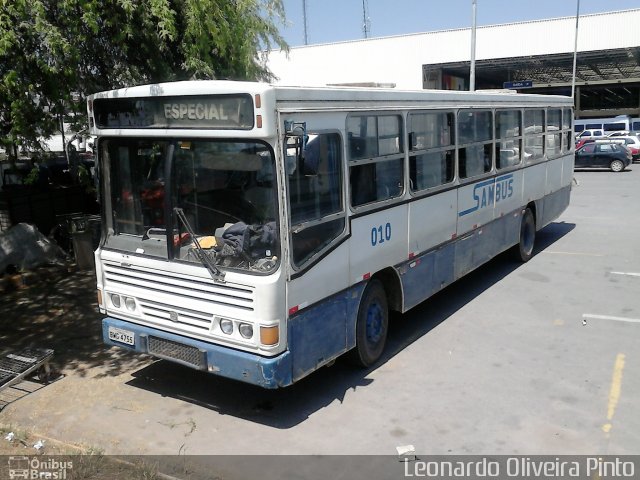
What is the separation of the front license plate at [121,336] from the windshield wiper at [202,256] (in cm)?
118

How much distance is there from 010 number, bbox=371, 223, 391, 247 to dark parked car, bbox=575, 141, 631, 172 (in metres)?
25.6

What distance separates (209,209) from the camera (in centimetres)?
550

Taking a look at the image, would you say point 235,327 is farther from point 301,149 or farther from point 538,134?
point 538,134

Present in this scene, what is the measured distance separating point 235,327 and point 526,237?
7.50 m

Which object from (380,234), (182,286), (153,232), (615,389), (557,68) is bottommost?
(615,389)

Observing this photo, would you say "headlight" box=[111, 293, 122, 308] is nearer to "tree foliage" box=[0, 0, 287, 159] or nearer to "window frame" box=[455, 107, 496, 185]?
"tree foliage" box=[0, 0, 287, 159]

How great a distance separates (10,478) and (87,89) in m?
5.12

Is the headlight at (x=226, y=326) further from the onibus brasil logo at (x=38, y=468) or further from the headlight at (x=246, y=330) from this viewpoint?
the onibus brasil logo at (x=38, y=468)

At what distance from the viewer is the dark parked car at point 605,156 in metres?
28.5

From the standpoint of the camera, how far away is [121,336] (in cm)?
595

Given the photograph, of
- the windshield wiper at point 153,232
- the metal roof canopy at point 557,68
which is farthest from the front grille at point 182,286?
the metal roof canopy at point 557,68

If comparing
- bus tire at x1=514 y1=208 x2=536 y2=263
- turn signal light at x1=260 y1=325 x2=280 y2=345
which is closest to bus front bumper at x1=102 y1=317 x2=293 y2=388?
turn signal light at x1=260 y1=325 x2=280 y2=345

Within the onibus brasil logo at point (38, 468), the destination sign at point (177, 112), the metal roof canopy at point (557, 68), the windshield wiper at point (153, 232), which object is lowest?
the onibus brasil logo at point (38, 468)

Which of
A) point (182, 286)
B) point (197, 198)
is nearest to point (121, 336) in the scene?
point (182, 286)
